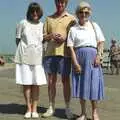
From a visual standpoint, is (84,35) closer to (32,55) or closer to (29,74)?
(32,55)

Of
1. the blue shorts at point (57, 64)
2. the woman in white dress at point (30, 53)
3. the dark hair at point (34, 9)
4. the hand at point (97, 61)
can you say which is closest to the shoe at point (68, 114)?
the woman in white dress at point (30, 53)

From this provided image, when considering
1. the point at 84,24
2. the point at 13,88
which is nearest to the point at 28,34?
the point at 84,24

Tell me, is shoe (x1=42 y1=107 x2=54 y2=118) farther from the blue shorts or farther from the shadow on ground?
the blue shorts

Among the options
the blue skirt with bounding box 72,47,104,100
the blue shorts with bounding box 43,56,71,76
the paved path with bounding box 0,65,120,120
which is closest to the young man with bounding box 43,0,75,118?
the blue shorts with bounding box 43,56,71,76

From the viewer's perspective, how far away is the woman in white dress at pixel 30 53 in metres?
9.07

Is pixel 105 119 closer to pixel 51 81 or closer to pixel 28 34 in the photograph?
pixel 51 81

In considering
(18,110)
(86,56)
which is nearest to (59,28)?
(86,56)

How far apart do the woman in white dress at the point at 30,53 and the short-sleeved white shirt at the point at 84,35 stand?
69 centimetres

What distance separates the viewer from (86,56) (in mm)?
8570

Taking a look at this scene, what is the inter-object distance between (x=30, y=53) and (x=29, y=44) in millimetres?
154

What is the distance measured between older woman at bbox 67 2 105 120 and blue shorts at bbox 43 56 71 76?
1.37ft

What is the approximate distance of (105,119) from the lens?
905 centimetres

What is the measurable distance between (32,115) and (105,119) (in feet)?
4.09

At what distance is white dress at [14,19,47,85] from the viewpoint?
9.07m
